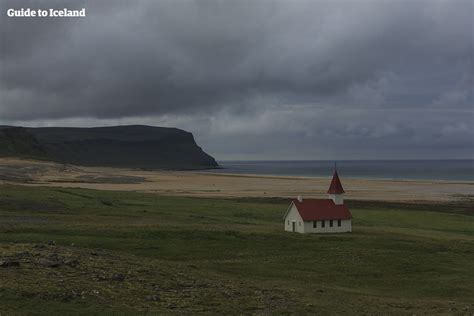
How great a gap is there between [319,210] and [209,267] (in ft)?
58.1

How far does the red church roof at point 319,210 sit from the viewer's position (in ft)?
147

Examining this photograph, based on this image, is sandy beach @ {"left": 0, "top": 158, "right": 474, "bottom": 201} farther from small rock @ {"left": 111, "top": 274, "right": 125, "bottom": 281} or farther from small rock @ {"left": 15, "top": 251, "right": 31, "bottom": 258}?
small rock @ {"left": 111, "top": 274, "right": 125, "bottom": 281}

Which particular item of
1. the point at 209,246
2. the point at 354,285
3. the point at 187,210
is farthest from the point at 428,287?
the point at 187,210

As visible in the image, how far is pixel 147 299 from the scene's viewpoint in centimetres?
2038

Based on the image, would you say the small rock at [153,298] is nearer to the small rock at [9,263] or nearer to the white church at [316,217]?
the small rock at [9,263]

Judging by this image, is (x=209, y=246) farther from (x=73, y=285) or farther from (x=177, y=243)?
(x=73, y=285)

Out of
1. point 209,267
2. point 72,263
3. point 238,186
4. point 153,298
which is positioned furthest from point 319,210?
point 238,186

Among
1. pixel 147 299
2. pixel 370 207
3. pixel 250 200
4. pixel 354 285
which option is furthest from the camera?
pixel 250 200

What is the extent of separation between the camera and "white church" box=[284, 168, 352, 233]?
147 ft

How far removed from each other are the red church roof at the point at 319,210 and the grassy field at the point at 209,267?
78.8 inches

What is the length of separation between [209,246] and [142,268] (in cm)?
1152

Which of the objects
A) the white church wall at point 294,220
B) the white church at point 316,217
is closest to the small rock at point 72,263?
the white church at point 316,217

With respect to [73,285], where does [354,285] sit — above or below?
below

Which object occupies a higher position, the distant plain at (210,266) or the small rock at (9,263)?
the small rock at (9,263)
